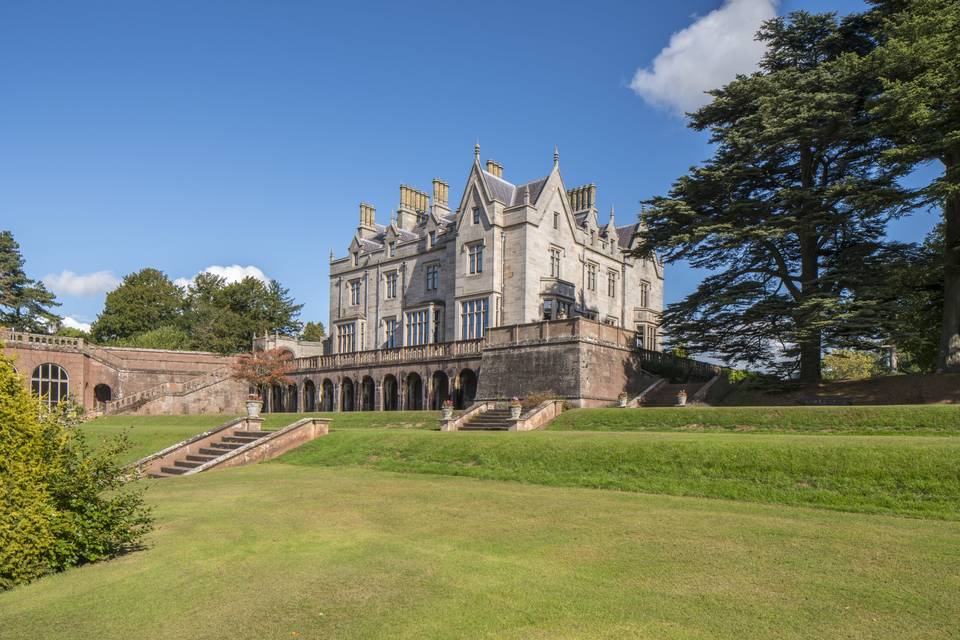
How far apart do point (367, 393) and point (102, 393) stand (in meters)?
23.2

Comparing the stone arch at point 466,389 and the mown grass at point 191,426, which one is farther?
the stone arch at point 466,389

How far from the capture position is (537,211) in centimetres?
4309

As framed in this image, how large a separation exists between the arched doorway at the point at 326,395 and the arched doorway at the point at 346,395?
0.97 metres

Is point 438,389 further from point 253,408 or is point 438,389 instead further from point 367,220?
point 367,220

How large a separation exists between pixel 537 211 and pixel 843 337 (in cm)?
2039

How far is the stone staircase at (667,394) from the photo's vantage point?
31.5 meters

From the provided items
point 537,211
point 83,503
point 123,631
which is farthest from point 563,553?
point 537,211

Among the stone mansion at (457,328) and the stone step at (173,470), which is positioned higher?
the stone mansion at (457,328)

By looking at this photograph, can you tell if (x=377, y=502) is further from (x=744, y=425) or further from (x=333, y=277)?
(x=333, y=277)

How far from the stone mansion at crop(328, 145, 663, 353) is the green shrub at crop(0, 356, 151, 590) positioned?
106 ft

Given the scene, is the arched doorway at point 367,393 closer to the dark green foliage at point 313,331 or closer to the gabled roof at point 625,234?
the gabled roof at point 625,234

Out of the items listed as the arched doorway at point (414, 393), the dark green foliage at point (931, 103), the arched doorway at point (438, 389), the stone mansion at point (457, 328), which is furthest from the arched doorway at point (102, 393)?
the dark green foliage at point (931, 103)

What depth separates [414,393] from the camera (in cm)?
4497

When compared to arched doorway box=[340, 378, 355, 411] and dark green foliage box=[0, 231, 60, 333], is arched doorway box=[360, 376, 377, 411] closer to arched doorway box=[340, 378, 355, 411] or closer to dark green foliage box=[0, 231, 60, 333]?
arched doorway box=[340, 378, 355, 411]
